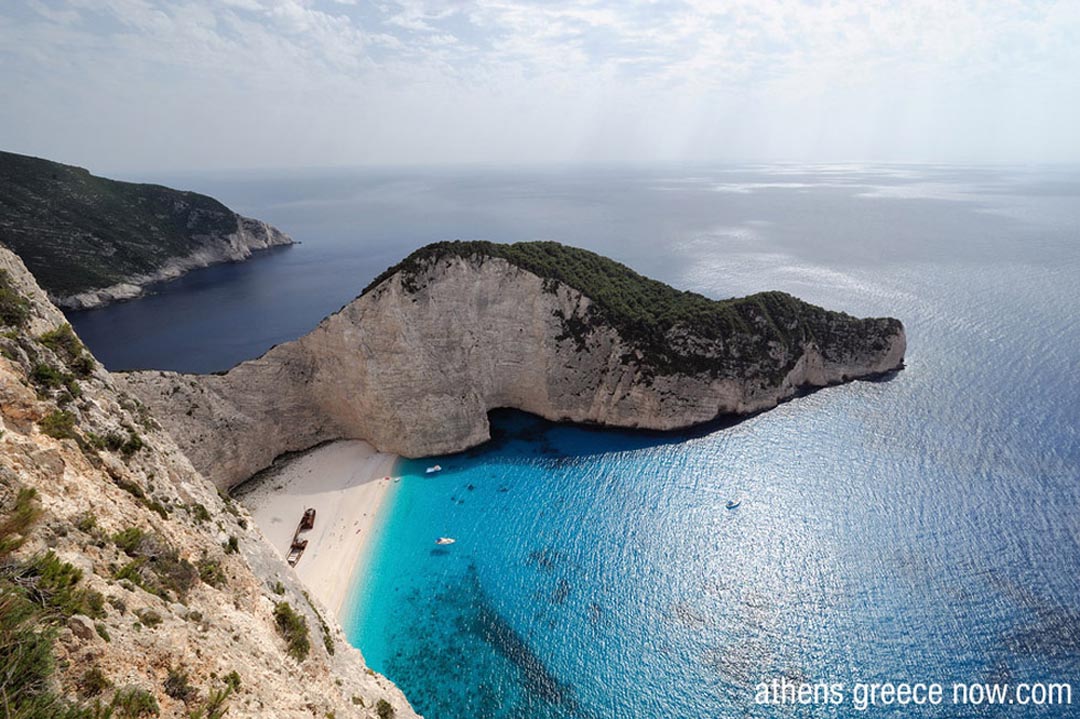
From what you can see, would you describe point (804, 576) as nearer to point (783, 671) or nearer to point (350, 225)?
point (783, 671)

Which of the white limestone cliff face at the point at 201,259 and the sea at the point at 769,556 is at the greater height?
the white limestone cliff face at the point at 201,259

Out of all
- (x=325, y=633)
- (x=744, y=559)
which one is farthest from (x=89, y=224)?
(x=744, y=559)

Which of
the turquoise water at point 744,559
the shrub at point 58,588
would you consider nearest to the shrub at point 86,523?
the shrub at point 58,588

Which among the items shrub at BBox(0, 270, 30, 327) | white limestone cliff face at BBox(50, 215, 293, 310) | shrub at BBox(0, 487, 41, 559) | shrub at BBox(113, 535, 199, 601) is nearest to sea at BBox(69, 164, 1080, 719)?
shrub at BBox(113, 535, 199, 601)

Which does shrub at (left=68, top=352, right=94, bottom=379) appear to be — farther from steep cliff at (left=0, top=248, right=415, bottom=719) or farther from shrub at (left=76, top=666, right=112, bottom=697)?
shrub at (left=76, top=666, right=112, bottom=697)

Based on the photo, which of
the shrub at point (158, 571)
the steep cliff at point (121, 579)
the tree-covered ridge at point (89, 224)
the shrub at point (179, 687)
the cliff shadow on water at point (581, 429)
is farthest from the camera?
the tree-covered ridge at point (89, 224)

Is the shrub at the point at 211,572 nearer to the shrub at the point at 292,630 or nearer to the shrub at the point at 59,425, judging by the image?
the shrub at the point at 292,630
